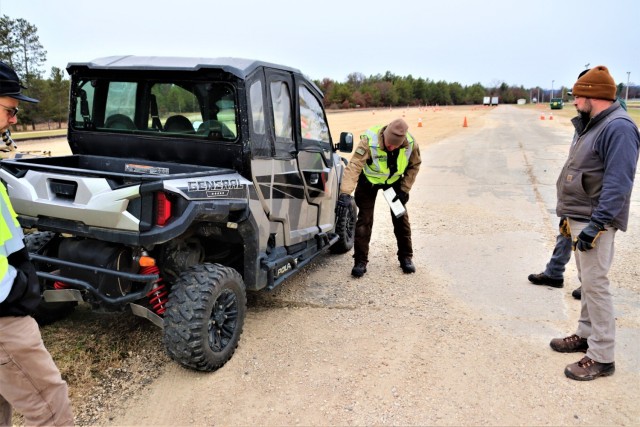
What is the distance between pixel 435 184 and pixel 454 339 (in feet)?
24.9

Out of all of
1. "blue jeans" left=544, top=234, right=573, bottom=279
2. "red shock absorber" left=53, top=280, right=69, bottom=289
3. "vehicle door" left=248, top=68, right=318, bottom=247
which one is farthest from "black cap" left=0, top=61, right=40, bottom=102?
"blue jeans" left=544, top=234, right=573, bottom=279

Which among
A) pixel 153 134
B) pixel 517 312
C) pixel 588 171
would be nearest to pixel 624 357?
pixel 517 312

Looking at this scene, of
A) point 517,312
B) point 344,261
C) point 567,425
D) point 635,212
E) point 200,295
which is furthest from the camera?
point 635,212

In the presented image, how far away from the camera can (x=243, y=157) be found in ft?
12.7

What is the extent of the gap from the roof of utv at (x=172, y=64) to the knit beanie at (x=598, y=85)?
7.55ft

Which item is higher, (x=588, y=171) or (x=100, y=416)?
(x=588, y=171)

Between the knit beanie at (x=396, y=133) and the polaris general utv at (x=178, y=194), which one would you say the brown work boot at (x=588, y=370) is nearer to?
the polaris general utv at (x=178, y=194)

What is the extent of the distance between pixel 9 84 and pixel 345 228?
4.37 metres

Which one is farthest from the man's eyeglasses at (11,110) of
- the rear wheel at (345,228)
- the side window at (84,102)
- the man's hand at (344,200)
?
the rear wheel at (345,228)

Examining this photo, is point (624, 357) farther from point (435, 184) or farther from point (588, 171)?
point (435, 184)

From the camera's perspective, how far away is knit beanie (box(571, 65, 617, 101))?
3455mm

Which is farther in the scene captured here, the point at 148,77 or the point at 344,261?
the point at 344,261

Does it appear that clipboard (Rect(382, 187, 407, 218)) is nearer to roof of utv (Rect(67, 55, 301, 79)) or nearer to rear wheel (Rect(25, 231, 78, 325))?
roof of utv (Rect(67, 55, 301, 79))

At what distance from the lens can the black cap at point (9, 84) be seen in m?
2.24
